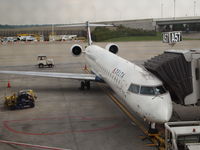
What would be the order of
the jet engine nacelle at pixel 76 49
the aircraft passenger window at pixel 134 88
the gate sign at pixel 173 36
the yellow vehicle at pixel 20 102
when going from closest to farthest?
the aircraft passenger window at pixel 134 88 → the gate sign at pixel 173 36 → the yellow vehicle at pixel 20 102 → the jet engine nacelle at pixel 76 49

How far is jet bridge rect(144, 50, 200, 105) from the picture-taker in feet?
33.9

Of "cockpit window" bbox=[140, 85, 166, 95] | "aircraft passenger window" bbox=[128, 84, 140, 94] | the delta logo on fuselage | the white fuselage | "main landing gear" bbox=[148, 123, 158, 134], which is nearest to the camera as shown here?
the white fuselage

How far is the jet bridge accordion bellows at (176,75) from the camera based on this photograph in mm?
10297

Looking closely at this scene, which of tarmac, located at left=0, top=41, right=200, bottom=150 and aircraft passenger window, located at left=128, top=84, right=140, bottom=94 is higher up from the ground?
aircraft passenger window, located at left=128, top=84, right=140, bottom=94

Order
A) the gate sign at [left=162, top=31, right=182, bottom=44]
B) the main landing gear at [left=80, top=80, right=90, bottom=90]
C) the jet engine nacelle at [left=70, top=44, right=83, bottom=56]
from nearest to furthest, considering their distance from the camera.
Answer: the gate sign at [left=162, top=31, right=182, bottom=44], the main landing gear at [left=80, top=80, right=90, bottom=90], the jet engine nacelle at [left=70, top=44, right=83, bottom=56]

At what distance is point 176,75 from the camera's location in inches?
410

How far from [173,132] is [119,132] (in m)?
3.54

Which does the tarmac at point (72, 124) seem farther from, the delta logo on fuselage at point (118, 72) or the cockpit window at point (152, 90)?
the delta logo on fuselage at point (118, 72)

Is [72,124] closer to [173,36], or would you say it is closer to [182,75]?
[182,75]

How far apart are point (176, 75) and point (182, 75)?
245 millimetres

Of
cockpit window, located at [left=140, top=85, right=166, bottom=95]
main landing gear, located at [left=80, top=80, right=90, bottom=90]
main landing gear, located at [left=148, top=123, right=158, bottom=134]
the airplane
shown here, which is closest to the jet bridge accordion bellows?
the airplane

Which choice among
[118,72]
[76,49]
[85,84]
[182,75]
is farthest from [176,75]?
[76,49]

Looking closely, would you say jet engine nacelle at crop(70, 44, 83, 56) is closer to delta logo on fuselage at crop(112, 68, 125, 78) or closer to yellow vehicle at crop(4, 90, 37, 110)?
yellow vehicle at crop(4, 90, 37, 110)

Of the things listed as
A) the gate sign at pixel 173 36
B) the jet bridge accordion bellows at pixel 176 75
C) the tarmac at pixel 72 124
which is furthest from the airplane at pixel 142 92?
the gate sign at pixel 173 36
